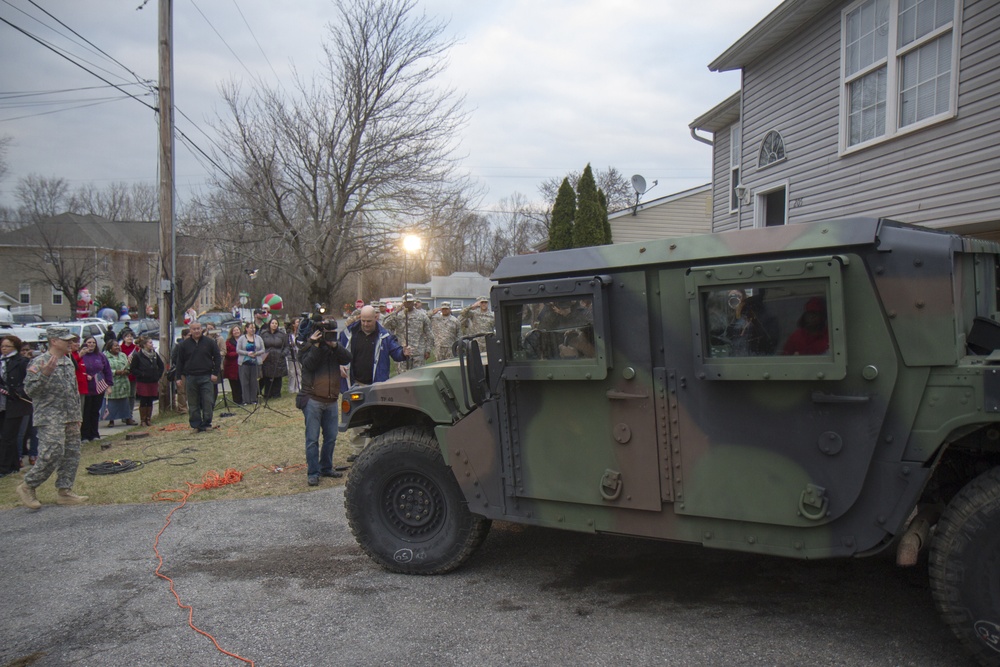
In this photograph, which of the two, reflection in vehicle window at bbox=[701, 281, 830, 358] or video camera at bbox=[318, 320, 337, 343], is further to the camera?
video camera at bbox=[318, 320, 337, 343]

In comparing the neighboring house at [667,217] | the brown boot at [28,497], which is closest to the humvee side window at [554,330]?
the brown boot at [28,497]

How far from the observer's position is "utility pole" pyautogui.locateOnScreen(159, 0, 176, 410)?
1267 cm

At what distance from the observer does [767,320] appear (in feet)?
11.6

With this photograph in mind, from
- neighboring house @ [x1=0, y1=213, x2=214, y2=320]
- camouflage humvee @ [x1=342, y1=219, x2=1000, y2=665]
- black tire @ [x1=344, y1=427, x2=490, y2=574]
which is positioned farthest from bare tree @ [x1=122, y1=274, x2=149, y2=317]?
camouflage humvee @ [x1=342, y1=219, x2=1000, y2=665]

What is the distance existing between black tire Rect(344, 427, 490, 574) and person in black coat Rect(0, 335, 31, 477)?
562 cm

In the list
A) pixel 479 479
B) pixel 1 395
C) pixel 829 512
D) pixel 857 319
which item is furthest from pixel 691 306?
pixel 1 395

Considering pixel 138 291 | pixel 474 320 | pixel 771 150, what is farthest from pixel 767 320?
pixel 138 291

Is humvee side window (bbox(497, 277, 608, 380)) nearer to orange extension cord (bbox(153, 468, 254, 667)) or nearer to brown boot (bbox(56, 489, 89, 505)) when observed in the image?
orange extension cord (bbox(153, 468, 254, 667))

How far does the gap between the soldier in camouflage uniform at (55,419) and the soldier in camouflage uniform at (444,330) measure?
6.79 meters

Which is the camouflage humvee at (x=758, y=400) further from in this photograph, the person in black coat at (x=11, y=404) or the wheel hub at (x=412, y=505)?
the person in black coat at (x=11, y=404)

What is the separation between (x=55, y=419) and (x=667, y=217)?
1912cm

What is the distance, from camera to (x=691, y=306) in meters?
3.66

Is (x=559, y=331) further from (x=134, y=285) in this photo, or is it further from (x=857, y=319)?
(x=134, y=285)

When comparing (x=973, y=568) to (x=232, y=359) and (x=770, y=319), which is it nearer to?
(x=770, y=319)
